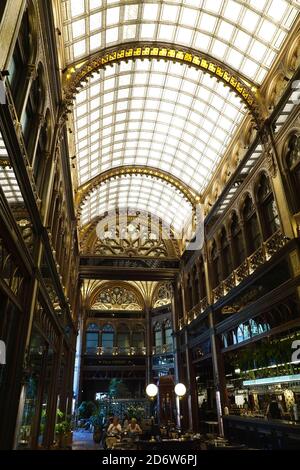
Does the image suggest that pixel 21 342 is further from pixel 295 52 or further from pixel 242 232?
pixel 295 52

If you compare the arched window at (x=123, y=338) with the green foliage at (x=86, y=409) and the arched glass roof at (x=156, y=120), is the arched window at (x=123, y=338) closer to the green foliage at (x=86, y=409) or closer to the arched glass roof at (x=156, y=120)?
the green foliage at (x=86, y=409)

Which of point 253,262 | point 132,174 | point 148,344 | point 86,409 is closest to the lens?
point 253,262

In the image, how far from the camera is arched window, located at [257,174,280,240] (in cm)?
1113

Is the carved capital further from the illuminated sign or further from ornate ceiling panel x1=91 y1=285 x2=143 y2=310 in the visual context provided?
ornate ceiling panel x1=91 y1=285 x2=143 y2=310

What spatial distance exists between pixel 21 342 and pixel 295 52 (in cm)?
1176

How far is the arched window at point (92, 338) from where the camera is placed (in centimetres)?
2943

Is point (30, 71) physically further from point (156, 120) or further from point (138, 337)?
point (138, 337)

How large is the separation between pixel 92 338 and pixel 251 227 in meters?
21.9

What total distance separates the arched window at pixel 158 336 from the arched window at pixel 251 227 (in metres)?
19.1

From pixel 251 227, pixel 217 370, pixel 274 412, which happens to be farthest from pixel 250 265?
pixel 217 370

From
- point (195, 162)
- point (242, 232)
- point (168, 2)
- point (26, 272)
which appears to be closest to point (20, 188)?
point (26, 272)

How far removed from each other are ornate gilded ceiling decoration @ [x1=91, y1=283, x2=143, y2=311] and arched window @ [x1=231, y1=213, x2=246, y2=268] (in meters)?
19.5

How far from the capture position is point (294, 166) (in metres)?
9.91

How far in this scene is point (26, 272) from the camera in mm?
7531
